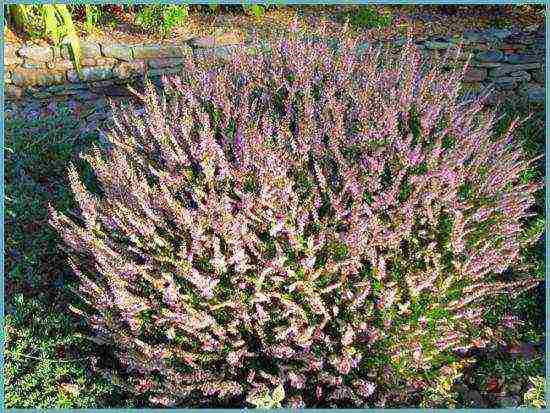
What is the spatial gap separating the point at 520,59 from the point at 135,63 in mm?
3153

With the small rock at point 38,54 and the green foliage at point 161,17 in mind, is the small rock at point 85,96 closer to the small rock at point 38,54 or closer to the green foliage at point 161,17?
the small rock at point 38,54

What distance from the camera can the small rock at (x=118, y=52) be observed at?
576 centimetres

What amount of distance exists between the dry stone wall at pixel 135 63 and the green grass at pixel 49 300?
46.8 inches

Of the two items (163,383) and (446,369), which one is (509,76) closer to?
(446,369)

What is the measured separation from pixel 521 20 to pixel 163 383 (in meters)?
4.92

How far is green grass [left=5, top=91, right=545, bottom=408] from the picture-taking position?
9.91 ft

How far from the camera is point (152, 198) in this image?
9.08 ft

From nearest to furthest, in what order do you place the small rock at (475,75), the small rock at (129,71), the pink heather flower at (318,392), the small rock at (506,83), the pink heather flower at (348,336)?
the pink heather flower at (348,336)
the pink heather flower at (318,392)
the small rock at (506,83)
the small rock at (475,75)
the small rock at (129,71)

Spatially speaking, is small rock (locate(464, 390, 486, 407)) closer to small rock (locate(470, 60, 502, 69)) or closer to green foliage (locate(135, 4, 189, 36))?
small rock (locate(470, 60, 502, 69))

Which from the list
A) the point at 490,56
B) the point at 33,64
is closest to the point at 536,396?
the point at 490,56

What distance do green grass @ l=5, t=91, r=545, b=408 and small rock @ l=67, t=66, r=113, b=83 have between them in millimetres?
1233

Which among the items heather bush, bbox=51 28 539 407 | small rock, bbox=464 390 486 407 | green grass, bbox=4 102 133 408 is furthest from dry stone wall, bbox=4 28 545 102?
small rock, bbox=464 390 486 407

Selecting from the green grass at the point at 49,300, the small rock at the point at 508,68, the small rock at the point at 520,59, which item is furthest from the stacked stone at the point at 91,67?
the small rock at the point at 520,59

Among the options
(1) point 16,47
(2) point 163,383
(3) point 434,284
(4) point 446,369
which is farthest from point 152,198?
(1) point 16,47
